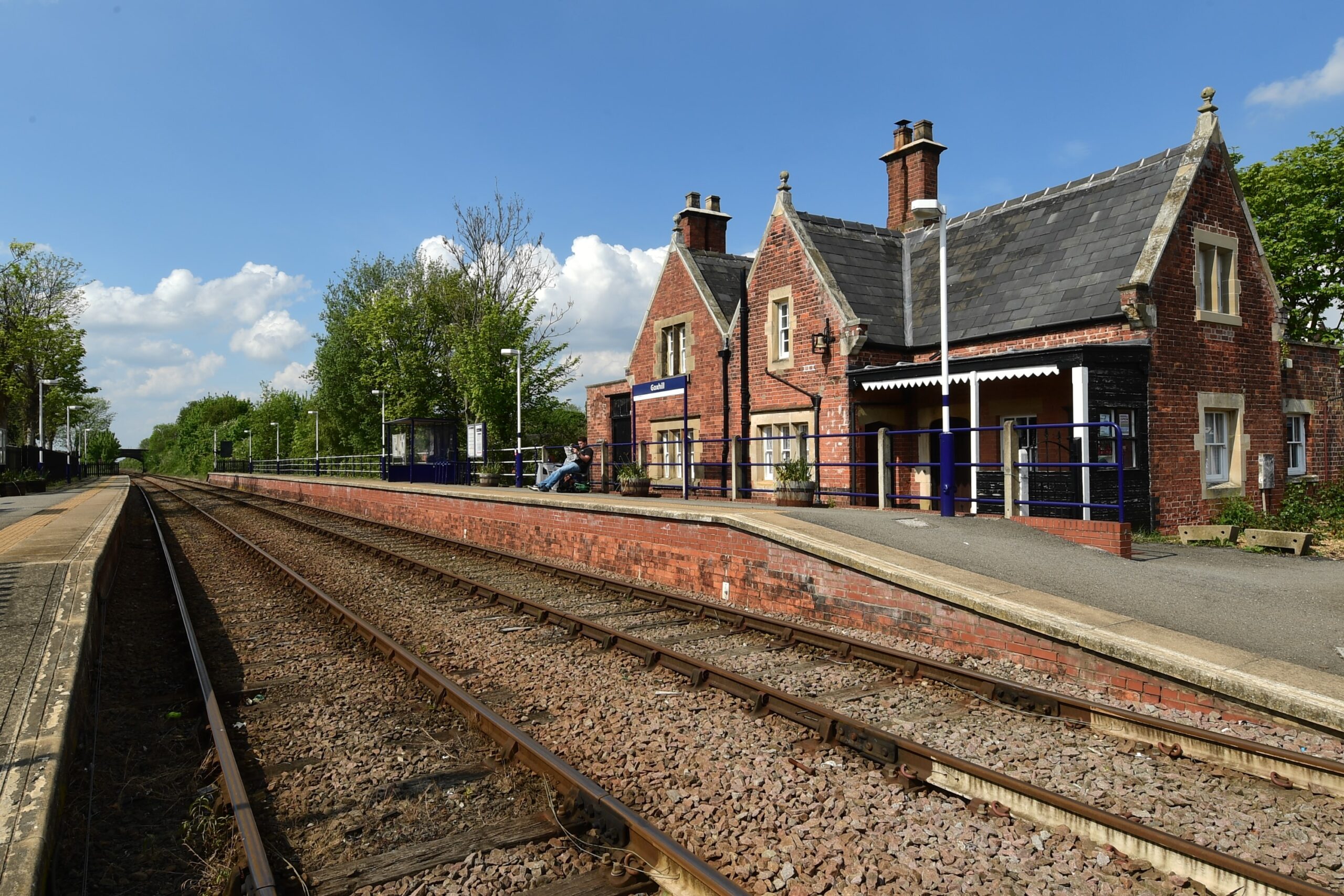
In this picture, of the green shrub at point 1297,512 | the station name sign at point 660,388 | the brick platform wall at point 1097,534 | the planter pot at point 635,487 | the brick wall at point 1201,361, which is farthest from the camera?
the station name sign at point 660,388

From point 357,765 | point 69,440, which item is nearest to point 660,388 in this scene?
point 357,765

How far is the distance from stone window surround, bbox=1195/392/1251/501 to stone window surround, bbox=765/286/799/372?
7495 millimetres

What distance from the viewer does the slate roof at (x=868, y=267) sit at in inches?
685

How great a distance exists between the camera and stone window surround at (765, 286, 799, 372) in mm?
17844

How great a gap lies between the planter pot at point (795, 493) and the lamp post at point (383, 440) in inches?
801

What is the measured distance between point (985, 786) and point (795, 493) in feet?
29.0

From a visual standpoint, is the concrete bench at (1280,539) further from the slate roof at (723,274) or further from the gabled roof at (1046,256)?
the slate roof at (723,274)

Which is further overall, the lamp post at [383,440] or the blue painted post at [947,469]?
the lamp post at [383,440]

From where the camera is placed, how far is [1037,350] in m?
12.5

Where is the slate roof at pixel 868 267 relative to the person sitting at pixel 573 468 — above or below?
above

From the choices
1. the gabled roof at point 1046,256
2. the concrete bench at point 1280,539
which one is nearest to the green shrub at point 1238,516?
Answer: the concrete bench at point 1280,539

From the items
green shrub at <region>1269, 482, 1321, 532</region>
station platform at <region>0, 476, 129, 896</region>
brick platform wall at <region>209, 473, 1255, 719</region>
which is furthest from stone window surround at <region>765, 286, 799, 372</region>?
station platform at <region>0, 476, 129, 896</region>

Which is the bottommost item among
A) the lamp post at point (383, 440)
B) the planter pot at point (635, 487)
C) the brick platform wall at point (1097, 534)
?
the brick platform wall at point (1097, 534)

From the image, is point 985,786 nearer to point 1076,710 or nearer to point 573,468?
point 1076,710
